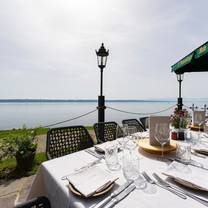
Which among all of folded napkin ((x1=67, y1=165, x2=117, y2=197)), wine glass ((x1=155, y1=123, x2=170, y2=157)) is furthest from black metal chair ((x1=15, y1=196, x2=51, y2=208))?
wine glass ((x1=155, y1=123, x2=170, y2=157))

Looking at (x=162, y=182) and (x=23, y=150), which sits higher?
(x=162, y=182)

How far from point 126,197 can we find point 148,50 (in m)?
7.54

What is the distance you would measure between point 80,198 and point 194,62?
4454 mm

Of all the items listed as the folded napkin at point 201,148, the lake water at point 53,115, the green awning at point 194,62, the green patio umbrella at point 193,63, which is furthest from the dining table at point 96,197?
the lake water at point 53,115

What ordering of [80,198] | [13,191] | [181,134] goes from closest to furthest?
[80,198] < [181,134] < [13,191]

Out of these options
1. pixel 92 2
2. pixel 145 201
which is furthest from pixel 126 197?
pixel 92 2

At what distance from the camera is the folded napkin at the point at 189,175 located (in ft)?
3.27

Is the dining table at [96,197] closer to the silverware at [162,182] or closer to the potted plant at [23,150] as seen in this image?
the silverware at [162,182]

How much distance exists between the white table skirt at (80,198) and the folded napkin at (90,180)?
1.7 inches

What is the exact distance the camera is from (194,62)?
432cm

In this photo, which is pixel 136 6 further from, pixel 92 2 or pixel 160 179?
pixel 160 179

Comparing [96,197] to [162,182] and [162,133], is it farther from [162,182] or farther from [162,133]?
[162,133]

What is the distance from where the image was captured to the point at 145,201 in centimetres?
86

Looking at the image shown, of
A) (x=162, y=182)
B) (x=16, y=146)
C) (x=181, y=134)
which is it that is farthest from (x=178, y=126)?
(x=16, y=146)
